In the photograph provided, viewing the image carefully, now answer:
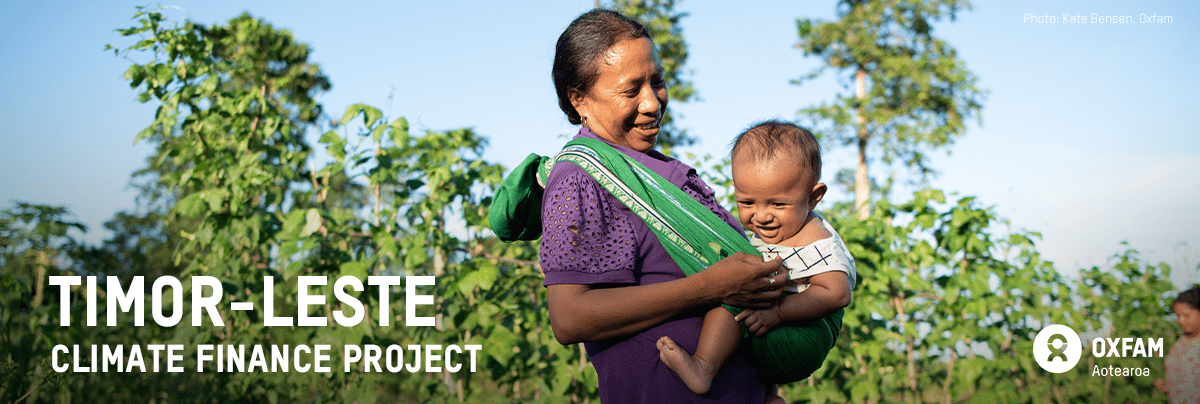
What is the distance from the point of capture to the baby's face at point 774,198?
1.58m

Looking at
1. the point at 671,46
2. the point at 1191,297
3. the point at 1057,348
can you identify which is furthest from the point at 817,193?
the point at 671,46

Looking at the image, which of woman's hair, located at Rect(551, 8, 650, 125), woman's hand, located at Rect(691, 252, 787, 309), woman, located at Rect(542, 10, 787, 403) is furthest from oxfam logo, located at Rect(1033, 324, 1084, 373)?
woman's hair, located at Rect(551, 8, 650, 125)

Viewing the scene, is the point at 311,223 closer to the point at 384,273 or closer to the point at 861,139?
the point at 384,273

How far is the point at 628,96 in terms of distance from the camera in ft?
4.95

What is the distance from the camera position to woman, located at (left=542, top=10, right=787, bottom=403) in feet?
4.19

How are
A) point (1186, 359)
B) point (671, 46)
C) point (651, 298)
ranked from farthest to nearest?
point (671, 46) → point (1186, 359) → point (651, 298)

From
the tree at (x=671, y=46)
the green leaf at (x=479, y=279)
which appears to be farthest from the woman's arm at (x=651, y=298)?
the tree at (x=671, y=46)

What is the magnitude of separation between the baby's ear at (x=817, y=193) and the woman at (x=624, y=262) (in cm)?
26

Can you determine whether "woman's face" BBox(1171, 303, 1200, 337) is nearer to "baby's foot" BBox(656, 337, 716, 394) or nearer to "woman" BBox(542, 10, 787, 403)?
"woman" BBox(542, 10, 787, 403)

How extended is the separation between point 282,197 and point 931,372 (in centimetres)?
376

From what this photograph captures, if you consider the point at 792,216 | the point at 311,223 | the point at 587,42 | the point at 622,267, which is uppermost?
the point at 587,42

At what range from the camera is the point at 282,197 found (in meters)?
3.71

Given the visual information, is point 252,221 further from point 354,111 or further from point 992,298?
point 992,298

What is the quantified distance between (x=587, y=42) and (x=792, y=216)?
59cm
